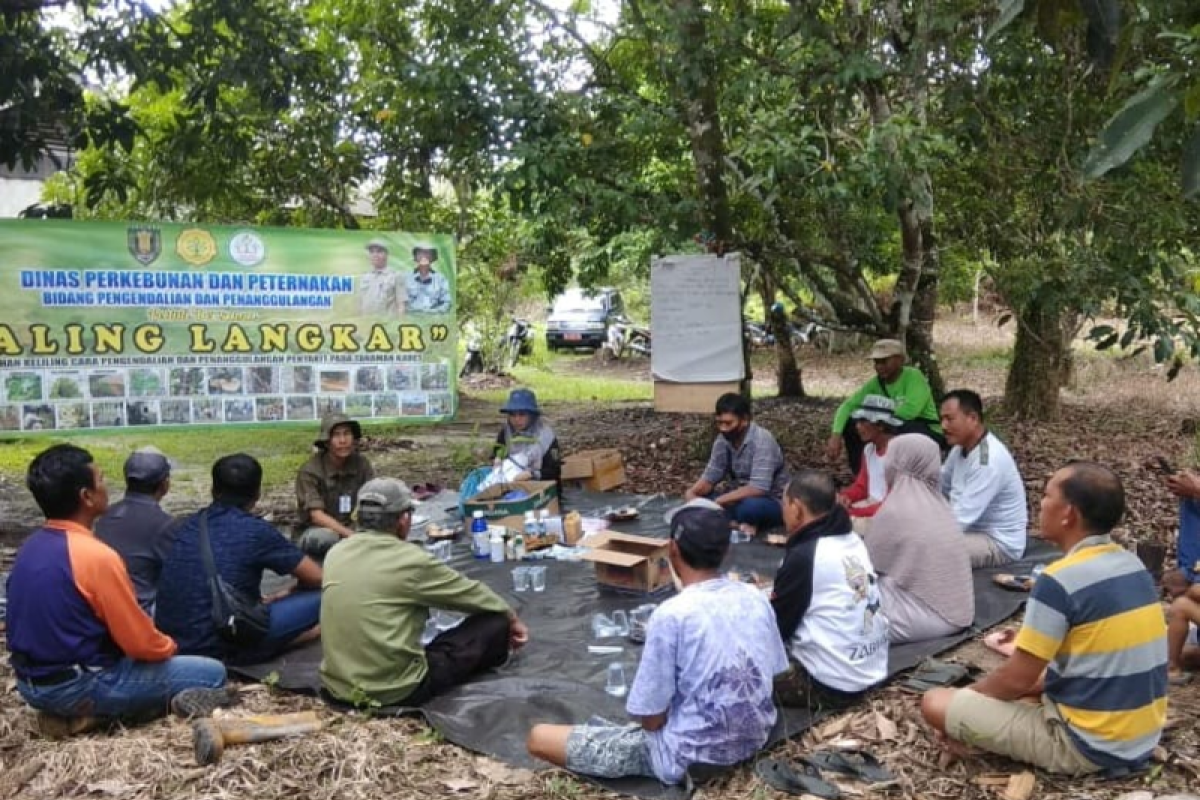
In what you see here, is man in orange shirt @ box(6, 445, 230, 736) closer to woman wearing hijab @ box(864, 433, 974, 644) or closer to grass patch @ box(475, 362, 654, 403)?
woman wearing hijab @ box(864, 433, 974, 644)

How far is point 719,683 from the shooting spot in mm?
3072

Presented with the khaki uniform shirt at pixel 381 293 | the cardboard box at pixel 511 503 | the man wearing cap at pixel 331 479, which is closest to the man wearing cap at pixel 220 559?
the man wearing cap at pixel 331 479

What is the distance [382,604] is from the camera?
3.76 metres

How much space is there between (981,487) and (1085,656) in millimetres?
2504

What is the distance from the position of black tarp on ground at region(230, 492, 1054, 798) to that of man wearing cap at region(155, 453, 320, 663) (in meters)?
0.33

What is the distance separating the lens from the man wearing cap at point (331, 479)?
5.92 metres

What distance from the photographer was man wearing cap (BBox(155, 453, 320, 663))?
4.11 meters

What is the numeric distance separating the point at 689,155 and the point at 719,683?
7565 mm

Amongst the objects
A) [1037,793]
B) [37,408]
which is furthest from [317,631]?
[37,408]

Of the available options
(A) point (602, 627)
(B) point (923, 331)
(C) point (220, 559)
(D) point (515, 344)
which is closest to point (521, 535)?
(A) point (602, 627)

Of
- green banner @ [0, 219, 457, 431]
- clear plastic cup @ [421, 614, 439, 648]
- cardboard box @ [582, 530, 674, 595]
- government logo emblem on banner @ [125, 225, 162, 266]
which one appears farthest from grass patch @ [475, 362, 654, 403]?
clear plastic cup @ [421, 614, 439, 648]

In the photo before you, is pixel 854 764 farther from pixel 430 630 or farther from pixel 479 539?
pixel 479 539

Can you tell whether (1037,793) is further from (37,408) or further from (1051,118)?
(37,408)

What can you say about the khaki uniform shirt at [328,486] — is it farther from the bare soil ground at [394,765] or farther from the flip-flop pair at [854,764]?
the flip-flop pair at [854,764]
